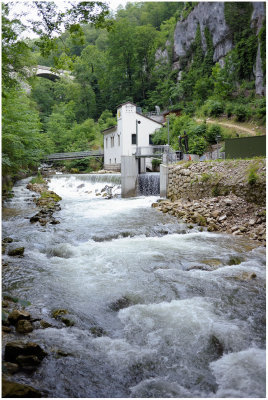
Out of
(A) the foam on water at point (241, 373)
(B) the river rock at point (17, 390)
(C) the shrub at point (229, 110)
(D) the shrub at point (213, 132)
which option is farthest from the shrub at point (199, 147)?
(B) the river rock at point (17, 390)

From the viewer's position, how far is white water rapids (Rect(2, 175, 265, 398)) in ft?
10.1

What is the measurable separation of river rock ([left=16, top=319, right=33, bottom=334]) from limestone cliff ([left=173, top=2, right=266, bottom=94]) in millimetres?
30228

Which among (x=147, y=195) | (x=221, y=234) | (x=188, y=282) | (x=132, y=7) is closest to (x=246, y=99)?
(x=147, y=195)

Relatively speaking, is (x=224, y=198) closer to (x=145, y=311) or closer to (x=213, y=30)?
(x=145, y=311)

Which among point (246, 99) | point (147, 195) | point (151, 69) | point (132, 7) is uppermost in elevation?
point (132, 7)

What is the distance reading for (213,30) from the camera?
36719 millimetres

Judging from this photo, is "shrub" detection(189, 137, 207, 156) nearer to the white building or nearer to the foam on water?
the white building

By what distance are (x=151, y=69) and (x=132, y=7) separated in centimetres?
1626

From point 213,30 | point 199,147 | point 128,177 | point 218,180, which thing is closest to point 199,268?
point 218,180

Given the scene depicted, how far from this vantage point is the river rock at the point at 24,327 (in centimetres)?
375

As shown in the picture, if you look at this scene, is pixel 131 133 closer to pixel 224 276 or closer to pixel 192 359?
pixel 224 276

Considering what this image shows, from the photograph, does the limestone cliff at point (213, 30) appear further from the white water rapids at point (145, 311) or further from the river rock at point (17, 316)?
the river rock at point (17, 316)

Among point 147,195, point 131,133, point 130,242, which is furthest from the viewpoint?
point 131,133

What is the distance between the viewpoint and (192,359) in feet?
11.3
